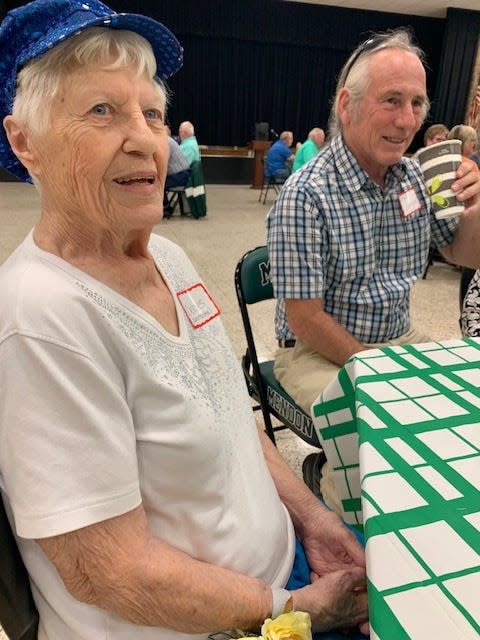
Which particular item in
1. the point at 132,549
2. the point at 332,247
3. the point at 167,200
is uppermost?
the point at 332,247

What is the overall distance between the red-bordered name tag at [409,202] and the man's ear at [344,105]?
1.04 feet

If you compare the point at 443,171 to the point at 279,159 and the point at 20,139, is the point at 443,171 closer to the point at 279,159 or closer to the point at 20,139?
the point at 20,139

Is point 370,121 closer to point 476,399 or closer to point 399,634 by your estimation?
point 476,399

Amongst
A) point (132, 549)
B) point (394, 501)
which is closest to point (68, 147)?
point (132, 549)

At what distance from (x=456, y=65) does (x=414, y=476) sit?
14.2 meters

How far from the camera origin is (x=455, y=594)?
0.56m

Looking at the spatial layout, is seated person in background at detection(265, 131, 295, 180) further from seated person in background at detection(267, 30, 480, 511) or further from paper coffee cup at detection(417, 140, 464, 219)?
paper coffee cup at detection(417, 140, 464, 219)

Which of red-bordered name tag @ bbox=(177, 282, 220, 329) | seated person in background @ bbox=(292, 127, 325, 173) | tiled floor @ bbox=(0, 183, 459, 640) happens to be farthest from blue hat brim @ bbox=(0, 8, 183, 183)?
seated person in background @ bbox=(292, 127, 325, 173)

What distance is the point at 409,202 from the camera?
66.7 inches

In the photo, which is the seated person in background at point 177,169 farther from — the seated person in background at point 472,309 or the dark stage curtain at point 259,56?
the dark stage curtain at point 259,56

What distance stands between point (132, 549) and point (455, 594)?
402 mm

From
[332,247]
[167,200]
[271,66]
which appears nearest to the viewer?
[332,247]

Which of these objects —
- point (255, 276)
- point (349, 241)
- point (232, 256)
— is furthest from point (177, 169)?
point (349, 241)

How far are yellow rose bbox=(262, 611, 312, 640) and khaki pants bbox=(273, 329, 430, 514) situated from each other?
2.48 feet
